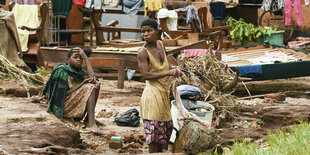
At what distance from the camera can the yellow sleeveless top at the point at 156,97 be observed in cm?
454

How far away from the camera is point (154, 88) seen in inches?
179

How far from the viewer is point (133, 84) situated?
10469 mm

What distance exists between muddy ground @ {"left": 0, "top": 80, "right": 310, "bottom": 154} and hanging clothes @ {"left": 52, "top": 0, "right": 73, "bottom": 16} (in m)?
4.26

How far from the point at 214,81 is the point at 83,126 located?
2259 mm

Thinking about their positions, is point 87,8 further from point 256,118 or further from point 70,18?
point 256,118

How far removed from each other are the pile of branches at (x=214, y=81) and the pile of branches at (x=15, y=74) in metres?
2.91

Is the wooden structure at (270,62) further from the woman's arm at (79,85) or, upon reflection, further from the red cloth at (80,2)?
the red cloth at (80,2)

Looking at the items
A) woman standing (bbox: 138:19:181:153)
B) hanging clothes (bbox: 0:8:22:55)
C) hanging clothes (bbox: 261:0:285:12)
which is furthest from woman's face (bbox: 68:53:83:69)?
hanging clothes (bbox: 261:0:285:12)

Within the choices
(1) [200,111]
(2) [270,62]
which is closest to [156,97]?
(1) [200,111]

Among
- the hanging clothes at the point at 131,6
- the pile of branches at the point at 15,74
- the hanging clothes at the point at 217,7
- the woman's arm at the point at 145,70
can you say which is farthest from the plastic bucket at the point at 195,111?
the hanging clothes at the point at 217,7

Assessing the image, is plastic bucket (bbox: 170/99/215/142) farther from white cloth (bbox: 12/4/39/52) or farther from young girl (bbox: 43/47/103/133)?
white cloth (bbox: 12/4/39/52)

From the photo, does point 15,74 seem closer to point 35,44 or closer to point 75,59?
point 35,44

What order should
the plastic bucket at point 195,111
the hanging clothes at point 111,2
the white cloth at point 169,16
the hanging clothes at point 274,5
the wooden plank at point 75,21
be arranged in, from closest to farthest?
the plastic bucket at point 195,111, the white cloth at point 169,16, the hanging clothes at point 111,2, the hanging clothes at point 274,5, the wooden plank at point 75,21

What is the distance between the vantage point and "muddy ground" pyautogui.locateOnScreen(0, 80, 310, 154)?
14.6ft
